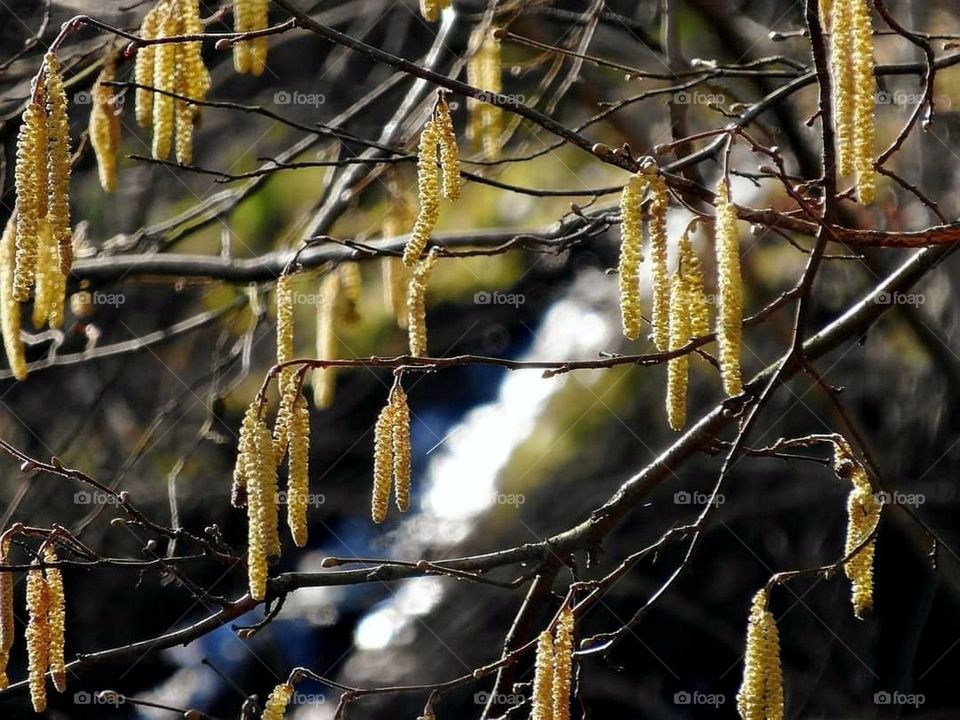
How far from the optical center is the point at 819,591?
4406mm

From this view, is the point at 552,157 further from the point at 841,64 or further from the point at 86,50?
the point at 841,64

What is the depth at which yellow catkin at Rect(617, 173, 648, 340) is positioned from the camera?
5.66ft

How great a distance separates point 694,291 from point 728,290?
0.15 meters

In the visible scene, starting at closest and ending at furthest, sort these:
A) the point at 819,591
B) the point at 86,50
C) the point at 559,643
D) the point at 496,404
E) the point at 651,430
Answer: the point at 559,643
the point at 86,50
the point at 819,591
the point at 651,430
the point at 496,404

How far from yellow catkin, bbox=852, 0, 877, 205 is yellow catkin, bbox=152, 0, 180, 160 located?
1064mm

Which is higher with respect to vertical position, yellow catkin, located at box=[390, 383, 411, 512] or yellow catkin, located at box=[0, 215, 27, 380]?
yellow catkin, located at box=[0, 215, 27, 380]

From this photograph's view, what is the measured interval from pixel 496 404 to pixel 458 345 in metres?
0.29

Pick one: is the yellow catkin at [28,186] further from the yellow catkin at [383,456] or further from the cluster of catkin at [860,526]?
the cluster of catkin at [860,526]

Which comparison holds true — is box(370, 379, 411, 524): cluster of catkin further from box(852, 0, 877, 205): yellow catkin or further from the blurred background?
the blurred background

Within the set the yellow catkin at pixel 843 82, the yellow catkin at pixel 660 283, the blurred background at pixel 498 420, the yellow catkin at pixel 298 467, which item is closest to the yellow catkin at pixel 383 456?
the yellow catkin at pixel 298 467

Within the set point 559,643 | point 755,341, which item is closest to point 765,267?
point 755,341

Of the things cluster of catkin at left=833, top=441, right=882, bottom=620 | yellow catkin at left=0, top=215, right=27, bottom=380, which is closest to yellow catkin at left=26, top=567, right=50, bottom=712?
yellow catkin at left=0, top=215, right=27, bottom=380

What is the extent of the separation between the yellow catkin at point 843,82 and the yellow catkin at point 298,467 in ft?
2.92

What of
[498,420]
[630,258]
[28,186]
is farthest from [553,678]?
[498,420]
